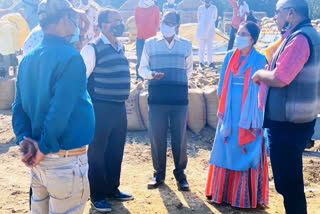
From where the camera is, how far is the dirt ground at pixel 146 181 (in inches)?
155

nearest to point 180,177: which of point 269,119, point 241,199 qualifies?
point 241,199

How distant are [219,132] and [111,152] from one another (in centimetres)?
108

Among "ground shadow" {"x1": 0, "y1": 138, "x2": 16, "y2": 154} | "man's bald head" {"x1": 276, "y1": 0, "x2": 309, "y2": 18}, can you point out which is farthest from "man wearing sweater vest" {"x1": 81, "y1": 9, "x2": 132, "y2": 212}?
"ground shadow" {"x1": 0, "y1": 138, "x2": 16, "y2": 154}

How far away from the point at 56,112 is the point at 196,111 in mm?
4132

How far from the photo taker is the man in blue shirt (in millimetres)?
2152

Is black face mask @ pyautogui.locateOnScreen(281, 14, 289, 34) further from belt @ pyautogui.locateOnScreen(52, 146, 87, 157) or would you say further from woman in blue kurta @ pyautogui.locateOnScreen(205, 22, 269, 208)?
belt @ pyautogui.locateOnScreen(52, 146, 87, 157)

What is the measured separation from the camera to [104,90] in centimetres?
367

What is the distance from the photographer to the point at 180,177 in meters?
4.43

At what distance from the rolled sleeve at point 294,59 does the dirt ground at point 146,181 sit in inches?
67.9

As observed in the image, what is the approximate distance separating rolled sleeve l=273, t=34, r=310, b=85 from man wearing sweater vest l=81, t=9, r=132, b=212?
1.60 meters

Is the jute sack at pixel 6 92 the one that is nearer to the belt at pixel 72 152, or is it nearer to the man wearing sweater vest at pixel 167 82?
the man wearing sweater vest at pixel 167 82

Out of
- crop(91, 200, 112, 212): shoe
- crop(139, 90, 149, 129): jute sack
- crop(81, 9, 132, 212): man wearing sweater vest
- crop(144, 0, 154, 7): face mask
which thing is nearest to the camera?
crop(81, 9, 132, 212): man wearing sweater vest

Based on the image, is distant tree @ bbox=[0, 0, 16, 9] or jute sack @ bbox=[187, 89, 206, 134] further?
distant tree @ bbox=[0, 0, 16, 9]

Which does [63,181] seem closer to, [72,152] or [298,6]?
[72,152]
